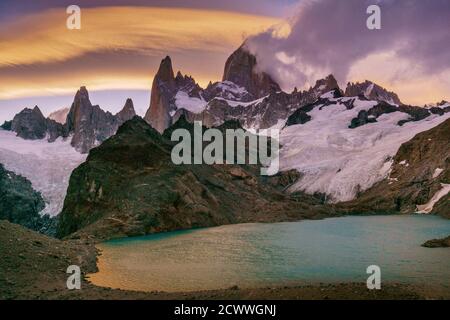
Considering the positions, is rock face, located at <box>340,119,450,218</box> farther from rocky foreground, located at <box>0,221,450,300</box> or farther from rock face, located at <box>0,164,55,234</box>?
rocky foreground, located at <box>0,221,450,300</box>

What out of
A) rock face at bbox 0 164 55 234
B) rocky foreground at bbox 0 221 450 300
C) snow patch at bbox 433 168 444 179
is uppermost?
snow patch at bbox 433 168 444 179

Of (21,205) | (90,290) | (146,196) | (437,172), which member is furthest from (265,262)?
(21,205)

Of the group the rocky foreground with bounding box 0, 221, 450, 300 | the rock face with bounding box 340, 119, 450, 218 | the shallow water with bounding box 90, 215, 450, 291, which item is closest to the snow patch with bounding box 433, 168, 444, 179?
the rock face with bounding box 340, 119, 450, 218

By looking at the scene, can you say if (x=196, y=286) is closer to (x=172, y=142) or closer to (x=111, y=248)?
(x=111, y=248)

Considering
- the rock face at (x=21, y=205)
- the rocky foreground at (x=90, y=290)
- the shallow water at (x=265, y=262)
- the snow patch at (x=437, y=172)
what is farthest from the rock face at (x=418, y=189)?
the rocky foreground at (x=90, y=290)

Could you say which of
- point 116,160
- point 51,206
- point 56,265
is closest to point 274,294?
point 56,265

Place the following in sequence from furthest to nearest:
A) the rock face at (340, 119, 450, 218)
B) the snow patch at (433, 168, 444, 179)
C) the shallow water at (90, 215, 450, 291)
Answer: the snow patch at (433, 168, 444, 179) → the rock face at (340, 119, 450, 218) → the shallow water at (90, 215, 450, 291)
